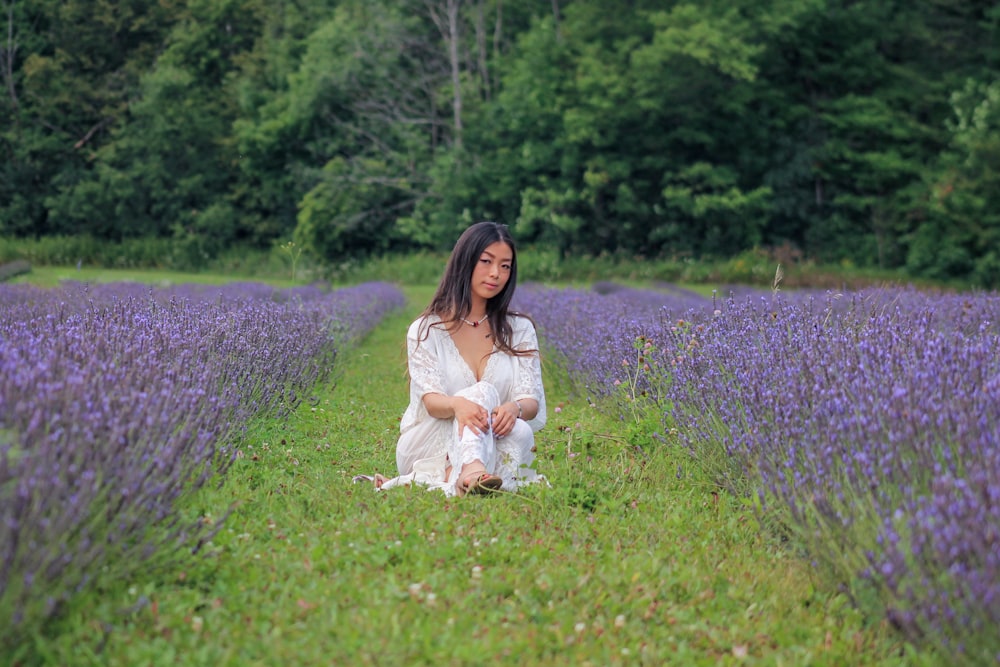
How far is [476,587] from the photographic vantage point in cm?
291

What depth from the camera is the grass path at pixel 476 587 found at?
8.04ft

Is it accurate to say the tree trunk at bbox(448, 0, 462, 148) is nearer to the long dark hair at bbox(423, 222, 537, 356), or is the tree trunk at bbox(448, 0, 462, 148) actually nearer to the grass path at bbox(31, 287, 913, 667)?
the long dark hair at bbox(423, 222, 537, 356)

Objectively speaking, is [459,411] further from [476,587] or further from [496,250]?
[476,587]

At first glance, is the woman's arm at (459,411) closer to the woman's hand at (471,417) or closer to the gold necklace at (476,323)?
the woman's hand at (471,417)

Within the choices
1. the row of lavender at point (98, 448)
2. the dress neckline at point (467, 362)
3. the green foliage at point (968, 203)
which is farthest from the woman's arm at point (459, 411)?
the green foliage at point (968, 203)

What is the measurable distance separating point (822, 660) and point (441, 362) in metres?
2.11

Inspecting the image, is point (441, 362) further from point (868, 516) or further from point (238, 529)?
point (868, 516)

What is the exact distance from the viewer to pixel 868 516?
9.00 feet

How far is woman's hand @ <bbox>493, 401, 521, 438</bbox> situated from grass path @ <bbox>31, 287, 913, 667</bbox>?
10.4 inches

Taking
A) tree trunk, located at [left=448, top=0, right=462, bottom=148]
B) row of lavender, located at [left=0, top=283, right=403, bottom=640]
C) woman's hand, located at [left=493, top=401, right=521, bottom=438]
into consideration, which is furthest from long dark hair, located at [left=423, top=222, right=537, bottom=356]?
tree trunk, located at [left=448, top=0, right=462, bottom=148]

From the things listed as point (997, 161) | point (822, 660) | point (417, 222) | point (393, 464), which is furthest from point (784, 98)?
point (822, 660)

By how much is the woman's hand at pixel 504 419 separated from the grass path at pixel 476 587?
264 mm

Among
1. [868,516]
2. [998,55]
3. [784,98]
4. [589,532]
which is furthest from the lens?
[784,98]

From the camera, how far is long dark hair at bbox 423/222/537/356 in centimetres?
404
